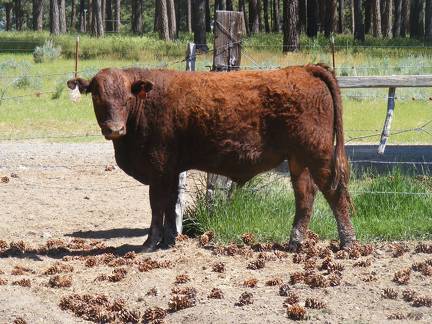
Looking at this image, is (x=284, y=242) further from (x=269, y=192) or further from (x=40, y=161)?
(x=40, y=161)

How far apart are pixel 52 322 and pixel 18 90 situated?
16655 millimetres

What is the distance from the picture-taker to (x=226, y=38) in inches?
351

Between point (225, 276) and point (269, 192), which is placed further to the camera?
point (269, 192)

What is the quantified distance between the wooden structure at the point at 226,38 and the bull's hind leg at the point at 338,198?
5.98ft

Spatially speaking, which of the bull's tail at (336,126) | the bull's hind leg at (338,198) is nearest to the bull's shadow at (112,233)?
the bull's hind leg at (338,198)

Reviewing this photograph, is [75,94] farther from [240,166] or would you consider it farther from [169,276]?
[169,276]

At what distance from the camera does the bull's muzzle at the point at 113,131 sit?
7438 millimetres

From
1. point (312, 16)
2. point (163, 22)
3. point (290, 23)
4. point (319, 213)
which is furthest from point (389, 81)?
point (312, 16)

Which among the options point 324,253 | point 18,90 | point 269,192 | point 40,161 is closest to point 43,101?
point 18,90

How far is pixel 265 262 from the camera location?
24.2ft

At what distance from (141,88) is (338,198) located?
1982mm

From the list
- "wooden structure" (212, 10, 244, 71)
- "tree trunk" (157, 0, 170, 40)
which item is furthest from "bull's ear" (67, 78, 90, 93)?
"tree trunk" (157, 0, 170, 40)

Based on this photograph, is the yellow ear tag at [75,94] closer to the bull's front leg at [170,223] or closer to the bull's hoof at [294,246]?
the bull's front leg at [170,223]

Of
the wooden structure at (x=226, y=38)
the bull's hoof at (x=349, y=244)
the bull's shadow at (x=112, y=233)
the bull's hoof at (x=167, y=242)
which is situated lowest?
the bull's shadow at (x=112, y=233)
